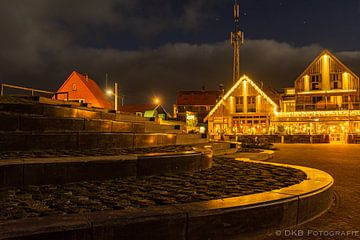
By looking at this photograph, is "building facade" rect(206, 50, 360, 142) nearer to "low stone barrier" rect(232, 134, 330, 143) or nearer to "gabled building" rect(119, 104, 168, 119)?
"low stone barrier" rect(232, 134, 330, 143)

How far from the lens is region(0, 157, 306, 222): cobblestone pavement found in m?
3.28

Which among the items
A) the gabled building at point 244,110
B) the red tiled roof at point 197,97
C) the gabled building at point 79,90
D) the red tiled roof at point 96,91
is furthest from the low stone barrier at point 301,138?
the red tiled roof at point 197,97

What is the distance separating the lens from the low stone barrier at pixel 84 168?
405 cm

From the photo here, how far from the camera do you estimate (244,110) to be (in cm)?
4353

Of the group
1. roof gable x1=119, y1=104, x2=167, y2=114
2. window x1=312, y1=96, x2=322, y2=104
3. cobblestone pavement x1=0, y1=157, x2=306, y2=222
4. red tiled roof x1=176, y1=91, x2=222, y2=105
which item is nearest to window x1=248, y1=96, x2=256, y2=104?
window x1=312, y1=96, x2=322, y2=104

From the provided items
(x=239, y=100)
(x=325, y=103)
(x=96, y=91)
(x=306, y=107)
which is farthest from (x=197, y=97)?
(x=325, y=103)

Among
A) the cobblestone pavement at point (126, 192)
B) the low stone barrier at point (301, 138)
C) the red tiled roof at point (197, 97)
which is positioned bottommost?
the low stone barrier at point (301, 138)

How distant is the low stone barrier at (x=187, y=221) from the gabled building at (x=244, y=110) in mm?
39026

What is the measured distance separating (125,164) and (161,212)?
208 cm

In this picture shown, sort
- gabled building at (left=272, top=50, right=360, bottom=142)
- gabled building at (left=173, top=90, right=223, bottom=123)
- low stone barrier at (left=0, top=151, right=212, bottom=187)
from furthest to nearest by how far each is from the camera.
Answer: gabled building at (left=173, top=90, right=223, bottom=123)
gabled building at (left=272, top=50, right=360, bottom=142)
low stone barrier at (left=0, top=151, right=212, bottom=187)

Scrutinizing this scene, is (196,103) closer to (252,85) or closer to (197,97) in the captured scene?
(197,97)

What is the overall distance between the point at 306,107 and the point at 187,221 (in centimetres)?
4259

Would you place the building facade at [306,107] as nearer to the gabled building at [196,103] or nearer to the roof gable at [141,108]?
the roof gable at [141,108]

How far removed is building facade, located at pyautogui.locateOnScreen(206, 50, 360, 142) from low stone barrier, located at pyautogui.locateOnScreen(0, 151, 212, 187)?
36310 millimetres
